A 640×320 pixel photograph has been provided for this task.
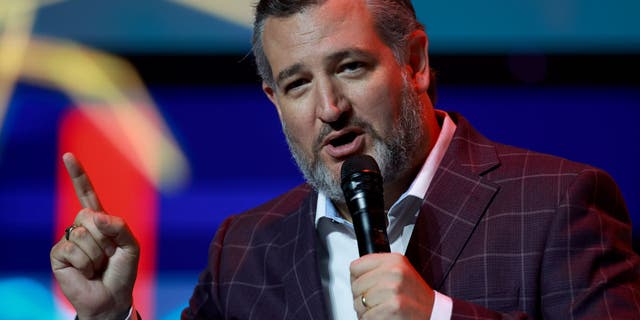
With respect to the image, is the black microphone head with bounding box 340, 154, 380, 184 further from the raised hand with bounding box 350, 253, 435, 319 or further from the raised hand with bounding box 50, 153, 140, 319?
the raised hand with bounding box 50, 153, 140, 319

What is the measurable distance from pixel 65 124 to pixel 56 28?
29cm

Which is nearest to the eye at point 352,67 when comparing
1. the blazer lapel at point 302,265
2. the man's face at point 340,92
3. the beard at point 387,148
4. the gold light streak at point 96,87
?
the man's face at point 340,92

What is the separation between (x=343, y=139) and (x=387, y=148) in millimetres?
91

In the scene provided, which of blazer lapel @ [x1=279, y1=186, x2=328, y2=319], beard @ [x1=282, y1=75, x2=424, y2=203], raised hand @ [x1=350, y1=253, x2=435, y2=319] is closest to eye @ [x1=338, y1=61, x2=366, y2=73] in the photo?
beard @ [x1=282, y1=75, x2=424, y2=203]

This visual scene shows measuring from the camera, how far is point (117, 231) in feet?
5.85

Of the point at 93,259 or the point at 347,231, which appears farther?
the point at 347,231

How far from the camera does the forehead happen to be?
1782 mm

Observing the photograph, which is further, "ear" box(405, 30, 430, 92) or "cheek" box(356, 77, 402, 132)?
"ear" box(405, 30, 430, 92)

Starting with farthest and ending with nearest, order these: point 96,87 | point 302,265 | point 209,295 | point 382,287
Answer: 1. point 96,87
2. point 209,295
3. point 302,265
4. point 382,287

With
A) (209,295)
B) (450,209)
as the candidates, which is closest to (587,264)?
(450,209)

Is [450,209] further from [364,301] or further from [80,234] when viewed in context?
[80,234]

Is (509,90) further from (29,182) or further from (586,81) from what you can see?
(29,182)

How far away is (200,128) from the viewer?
8.65 feet

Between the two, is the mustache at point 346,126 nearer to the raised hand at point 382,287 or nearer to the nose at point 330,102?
the nose at point 330,102
